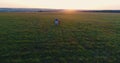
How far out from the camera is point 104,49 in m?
15.3

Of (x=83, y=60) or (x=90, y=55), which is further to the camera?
(x=90, y=55)

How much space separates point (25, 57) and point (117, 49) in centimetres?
785

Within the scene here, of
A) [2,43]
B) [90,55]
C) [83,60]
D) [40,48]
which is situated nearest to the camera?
[83,60]

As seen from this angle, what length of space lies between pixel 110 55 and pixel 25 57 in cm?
644

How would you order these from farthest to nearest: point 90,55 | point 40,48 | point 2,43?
1. point 2,43
2. point 40,48
3. point 90,55

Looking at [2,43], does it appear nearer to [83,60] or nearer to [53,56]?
[53,56]

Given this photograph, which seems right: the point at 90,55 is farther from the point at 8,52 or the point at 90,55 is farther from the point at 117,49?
the point at 8,52

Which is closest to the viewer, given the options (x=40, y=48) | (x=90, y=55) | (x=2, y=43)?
(x=90, y=55)

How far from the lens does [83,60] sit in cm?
1259

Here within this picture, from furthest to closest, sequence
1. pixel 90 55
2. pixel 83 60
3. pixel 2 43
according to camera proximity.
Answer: pixel 2 43, pixel 90 55, pixel 83 60

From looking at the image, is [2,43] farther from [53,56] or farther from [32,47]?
[53,56]

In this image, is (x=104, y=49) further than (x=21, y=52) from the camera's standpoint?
Yes

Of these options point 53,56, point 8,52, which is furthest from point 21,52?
point 53,56

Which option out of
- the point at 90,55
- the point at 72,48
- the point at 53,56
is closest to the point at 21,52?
the point at 53,56
